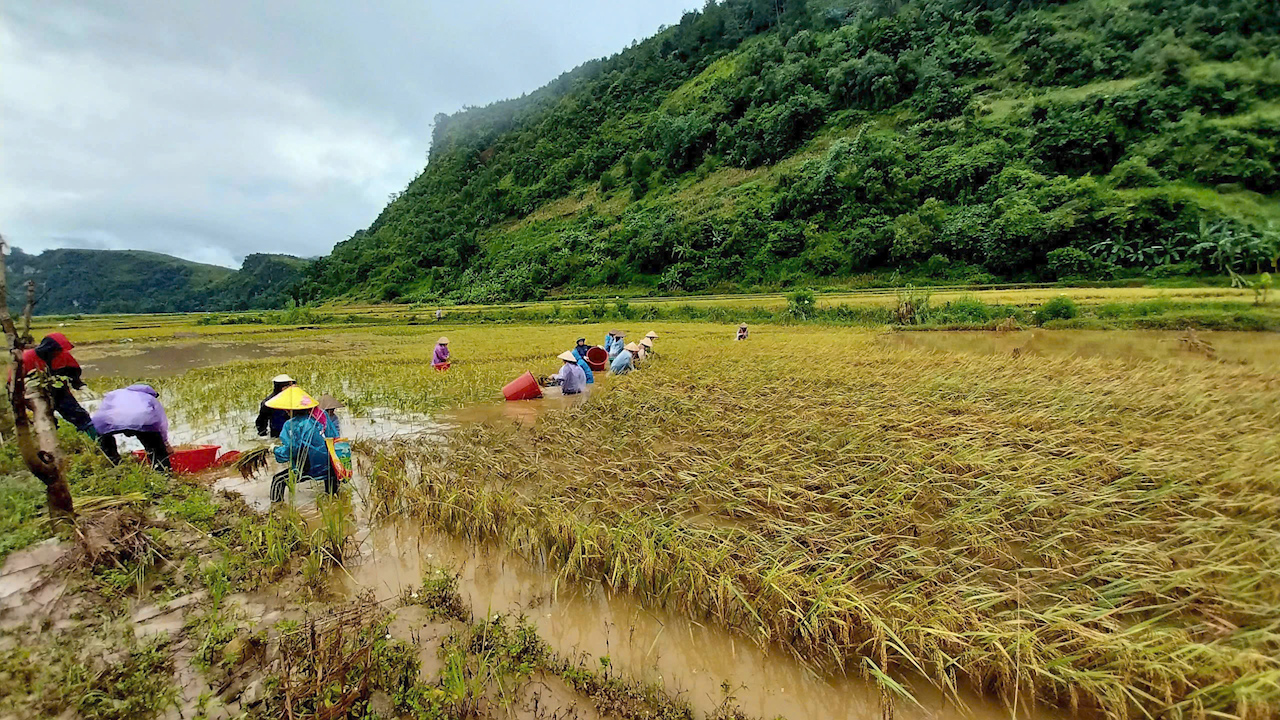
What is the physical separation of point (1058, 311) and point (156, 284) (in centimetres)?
15122

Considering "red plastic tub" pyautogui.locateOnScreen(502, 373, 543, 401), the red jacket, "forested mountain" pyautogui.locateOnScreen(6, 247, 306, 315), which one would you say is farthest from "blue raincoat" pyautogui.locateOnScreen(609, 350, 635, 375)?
"forested mountain" pyautogui.locateOnScreen(6, 247, 306, 315)

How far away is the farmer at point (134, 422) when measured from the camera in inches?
186

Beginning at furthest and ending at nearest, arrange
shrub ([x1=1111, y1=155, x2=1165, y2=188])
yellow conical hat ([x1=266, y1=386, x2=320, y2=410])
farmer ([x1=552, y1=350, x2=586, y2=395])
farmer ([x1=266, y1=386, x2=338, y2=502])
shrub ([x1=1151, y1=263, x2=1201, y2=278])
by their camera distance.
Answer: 1. shrub ([x1=1111, y1=155, x2=1165, y2=188])
2. shrub ([x1=1151, y1=263, x2=1201, y2=278])
3. farmer ([x1=552, y1=350, x2=586, y2=395])
4. yellow conical hat ([x1=266, y1=386, x2=320, y2=410])
5. farmer ([x1=266, y1=386, x2=338, y2=502])

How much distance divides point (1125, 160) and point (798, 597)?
1759 inches

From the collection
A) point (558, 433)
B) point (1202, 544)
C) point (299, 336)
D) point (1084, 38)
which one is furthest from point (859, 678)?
point (1084, 38)

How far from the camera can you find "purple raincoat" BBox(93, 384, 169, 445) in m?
4.71

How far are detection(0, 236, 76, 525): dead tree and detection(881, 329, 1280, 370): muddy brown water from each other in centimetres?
1311

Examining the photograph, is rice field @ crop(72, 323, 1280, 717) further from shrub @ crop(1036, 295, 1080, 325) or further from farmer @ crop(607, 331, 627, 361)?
shrub @ crop(1036, 295, 1080, 325)

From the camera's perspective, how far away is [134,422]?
4766 mm

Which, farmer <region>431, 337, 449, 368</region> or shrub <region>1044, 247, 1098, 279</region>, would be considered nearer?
farmer <region>431, 337, 449, 368</region>

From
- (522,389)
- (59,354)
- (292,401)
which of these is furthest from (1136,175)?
(59,354)

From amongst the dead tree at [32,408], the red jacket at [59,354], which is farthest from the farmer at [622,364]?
the dead tree at [32,408]

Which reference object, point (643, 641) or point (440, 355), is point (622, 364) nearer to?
point (440, 355)

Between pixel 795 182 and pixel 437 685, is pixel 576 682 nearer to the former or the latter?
pixel 437 685
